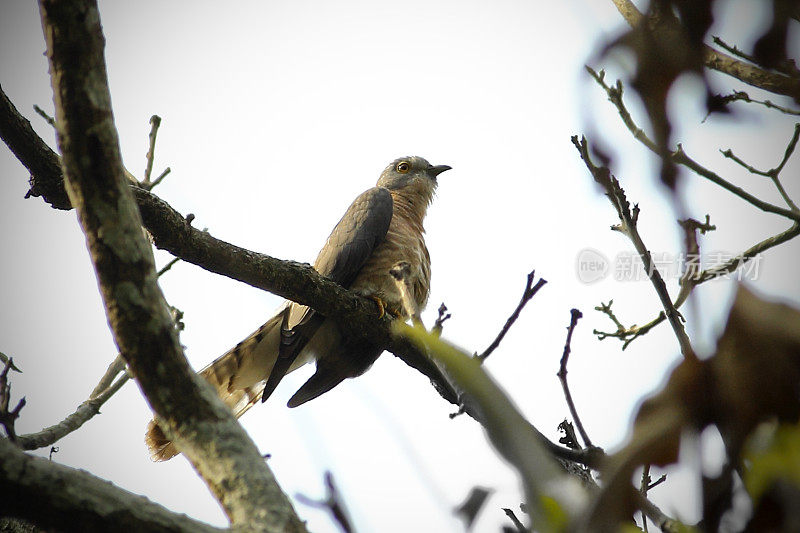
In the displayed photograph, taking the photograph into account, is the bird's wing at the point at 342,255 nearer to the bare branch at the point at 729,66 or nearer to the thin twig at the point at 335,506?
the bare branch at the point at 729,66

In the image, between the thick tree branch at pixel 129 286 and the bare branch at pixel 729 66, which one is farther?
the bare branch at pixel 729 66

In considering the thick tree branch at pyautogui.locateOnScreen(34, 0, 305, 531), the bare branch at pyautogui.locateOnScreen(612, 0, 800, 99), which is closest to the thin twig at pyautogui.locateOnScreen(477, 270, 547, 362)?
the thick tree branch at pyautogui.locateOnScreen(34, 0, 305, 531)

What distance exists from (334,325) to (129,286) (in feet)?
12.0

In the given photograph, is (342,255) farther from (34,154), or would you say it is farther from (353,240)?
(34,154)

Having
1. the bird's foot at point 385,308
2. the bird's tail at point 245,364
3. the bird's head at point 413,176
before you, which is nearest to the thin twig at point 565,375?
the bird's foot at point 385,308

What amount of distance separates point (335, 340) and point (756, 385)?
15.2 ft

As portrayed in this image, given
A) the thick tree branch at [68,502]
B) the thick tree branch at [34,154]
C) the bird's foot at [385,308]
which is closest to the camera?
the thick tree branch at [68,502]

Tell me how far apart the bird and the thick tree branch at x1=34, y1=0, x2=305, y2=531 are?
311 centimetres

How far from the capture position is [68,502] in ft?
4.54

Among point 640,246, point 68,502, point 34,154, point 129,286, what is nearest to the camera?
point 68,502

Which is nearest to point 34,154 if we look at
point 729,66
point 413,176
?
point 729,66

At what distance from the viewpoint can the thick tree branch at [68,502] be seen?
4.49 ft

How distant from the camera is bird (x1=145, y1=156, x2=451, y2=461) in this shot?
4965 mm

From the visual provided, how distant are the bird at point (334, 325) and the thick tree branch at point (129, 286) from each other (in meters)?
3.11
